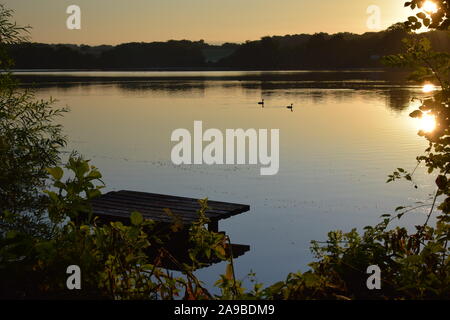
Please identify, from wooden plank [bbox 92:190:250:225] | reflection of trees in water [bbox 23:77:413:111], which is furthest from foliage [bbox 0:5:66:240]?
reflection of trees in water [bbox 23:77:413:111]

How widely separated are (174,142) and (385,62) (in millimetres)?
46922

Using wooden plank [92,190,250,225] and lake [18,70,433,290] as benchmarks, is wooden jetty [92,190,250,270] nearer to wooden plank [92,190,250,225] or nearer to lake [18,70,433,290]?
wooden plank [92,190,250,225]

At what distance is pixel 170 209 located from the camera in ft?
67.5

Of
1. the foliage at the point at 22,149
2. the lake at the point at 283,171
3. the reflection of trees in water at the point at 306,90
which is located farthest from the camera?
the reflection of trees in water at the point at 306,90

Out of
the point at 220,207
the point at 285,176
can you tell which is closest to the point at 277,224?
the point at 220,207

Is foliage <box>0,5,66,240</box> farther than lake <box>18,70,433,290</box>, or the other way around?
lake <box>18,70,433,290</box>

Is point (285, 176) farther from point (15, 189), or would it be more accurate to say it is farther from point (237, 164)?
point (15, 189)

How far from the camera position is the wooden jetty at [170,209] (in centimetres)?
1941

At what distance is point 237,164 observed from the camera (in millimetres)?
41531

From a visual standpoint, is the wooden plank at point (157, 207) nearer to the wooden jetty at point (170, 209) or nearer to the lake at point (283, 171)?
the wooden jetty at point (170, 209)

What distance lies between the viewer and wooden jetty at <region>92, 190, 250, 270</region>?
19406mm

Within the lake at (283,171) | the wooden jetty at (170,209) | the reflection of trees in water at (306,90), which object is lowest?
the lake at (283,171)

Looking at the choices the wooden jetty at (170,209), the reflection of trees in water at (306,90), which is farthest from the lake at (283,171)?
the reflection of trees in water at (306,90)

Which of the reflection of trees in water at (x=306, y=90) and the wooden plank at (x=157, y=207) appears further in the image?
the reflection of trees in water at (x=306, y=90)
